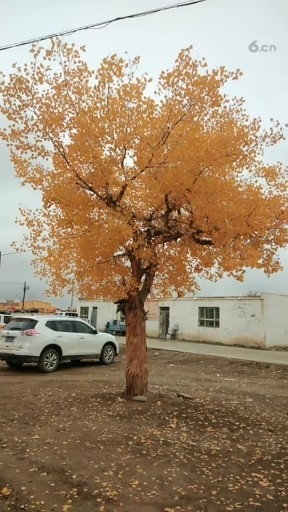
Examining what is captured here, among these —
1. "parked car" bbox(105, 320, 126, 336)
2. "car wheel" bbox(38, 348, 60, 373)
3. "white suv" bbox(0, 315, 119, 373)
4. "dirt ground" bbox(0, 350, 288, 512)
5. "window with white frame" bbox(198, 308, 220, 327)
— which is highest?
"window with white frame" bbox(198, 308, 220, 327)

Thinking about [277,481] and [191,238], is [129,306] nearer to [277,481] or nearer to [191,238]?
[191,238]

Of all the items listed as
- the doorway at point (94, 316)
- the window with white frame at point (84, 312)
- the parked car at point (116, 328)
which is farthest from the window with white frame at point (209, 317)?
the window with white frame at point (84, 312)

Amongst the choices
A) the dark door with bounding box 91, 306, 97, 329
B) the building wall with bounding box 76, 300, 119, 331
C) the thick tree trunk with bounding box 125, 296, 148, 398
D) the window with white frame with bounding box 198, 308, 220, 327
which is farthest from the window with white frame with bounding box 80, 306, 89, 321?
the thick tree trunk with bounding box 125, 296, 148, 398

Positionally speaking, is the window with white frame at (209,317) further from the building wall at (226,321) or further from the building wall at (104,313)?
the building wall at (104,313)

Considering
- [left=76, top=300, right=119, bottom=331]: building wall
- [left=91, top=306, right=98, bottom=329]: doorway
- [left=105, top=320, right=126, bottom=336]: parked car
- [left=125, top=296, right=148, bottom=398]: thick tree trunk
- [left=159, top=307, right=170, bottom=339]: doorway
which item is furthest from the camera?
[left=91, top=306, right=98, bottom=329]: doorway

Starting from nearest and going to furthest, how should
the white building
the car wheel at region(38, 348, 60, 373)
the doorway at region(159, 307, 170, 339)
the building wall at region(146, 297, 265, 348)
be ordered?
the car wheel at region(38, 348, 60, 373) < the white building < the building wall at region(146, 297, 265, 348) < the doorway at region(159, 307, 170, 339)

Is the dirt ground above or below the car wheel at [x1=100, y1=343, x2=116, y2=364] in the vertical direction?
below

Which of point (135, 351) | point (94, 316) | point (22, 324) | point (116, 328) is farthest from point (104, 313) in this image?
point (135, 351)

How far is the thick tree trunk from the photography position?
794 centimetres

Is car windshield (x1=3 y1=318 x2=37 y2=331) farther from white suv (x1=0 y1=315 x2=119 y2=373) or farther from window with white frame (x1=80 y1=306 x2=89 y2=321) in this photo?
window with white frame (x1=80 y1=306 x2=89 y2=321)

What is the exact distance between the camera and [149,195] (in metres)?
7.82

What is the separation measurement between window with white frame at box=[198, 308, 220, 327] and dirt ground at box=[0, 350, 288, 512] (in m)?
16.3

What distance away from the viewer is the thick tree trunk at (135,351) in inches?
313

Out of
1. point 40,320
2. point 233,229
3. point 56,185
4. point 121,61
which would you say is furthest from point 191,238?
point 40,320
